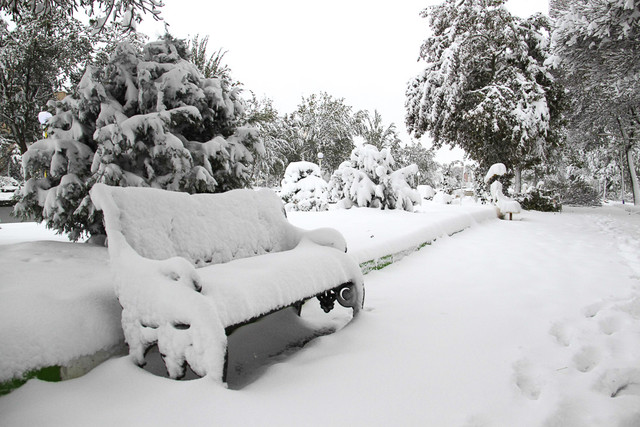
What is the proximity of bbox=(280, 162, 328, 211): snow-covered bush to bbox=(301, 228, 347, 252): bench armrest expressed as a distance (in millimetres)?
9153

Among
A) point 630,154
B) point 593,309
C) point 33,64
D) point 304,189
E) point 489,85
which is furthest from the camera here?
point 630,154

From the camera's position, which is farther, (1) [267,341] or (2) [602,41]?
(2) [602,41]

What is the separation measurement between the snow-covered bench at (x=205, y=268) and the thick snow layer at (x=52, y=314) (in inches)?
5.9

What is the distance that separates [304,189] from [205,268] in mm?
10634

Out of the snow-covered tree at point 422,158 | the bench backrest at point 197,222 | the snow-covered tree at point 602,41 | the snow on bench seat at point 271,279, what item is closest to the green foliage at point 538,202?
the snow-covered tree at point 602,41

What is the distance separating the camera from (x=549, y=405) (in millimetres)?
1660

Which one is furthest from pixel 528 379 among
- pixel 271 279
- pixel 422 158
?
pixel 422 158

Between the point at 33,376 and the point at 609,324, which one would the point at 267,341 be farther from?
the point at 609,324

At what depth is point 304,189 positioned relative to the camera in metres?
12.8

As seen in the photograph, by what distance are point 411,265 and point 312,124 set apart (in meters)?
29.8

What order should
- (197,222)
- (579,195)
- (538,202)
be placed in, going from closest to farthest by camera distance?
1. (197,222)
2. (538,202)
3. (579,195)

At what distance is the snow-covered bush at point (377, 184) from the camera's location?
906cm

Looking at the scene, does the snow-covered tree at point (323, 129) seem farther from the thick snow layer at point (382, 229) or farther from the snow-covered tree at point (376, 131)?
the thick snow layer at point (382, 229)

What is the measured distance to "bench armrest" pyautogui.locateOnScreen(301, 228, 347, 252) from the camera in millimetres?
2838
